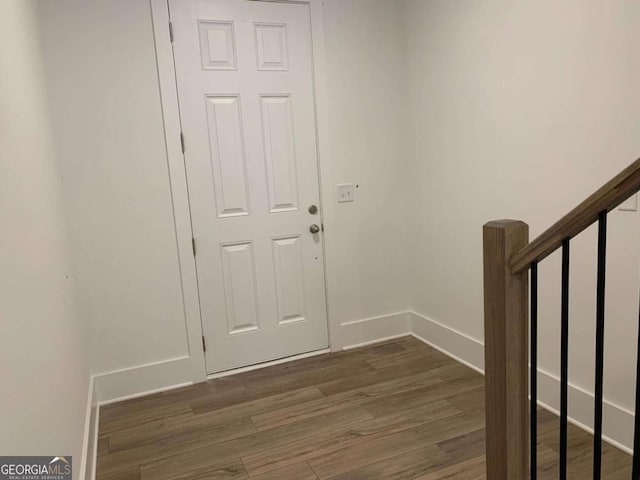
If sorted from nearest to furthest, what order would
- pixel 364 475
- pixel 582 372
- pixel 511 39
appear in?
pixel 364 475, pixel 582 372, pixel 511 39

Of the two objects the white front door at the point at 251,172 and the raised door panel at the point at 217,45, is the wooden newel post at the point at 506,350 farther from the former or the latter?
the raised door panel at the point at 217,45

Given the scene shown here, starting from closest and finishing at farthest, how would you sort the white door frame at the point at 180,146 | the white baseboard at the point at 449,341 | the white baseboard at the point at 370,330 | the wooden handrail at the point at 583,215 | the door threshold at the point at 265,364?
the wooden handrail at the point at 583,215
the white door frame at the point at 180,146
the white baseboard at the point at 449,341
the door threshold at the point at 265,364
the white baseboard at the point at 370,330

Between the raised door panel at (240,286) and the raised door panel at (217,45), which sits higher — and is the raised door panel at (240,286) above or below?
below

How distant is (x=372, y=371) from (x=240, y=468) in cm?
113

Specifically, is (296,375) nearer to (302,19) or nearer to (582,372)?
(582,372)

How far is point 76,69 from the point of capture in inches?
102

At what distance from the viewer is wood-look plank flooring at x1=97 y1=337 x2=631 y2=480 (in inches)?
83.5

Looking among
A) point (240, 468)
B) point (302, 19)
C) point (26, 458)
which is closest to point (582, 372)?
point (240, 468)

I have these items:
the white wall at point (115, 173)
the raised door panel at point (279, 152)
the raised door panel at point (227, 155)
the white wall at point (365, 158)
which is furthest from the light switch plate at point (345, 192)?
the white wall at point (115, 173)

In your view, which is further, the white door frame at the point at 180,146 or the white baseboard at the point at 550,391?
the white door frame at the point at 180,146

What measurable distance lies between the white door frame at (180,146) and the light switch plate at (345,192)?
86 mm

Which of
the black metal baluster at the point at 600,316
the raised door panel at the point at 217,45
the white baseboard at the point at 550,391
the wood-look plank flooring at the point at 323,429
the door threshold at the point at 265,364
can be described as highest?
the raised door panel at the point at 217,45

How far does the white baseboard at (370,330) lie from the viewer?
11.1 ft

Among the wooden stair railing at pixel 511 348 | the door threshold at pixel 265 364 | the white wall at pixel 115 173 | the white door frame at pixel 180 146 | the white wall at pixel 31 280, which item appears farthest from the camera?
the door threshold at pixel 265 364
